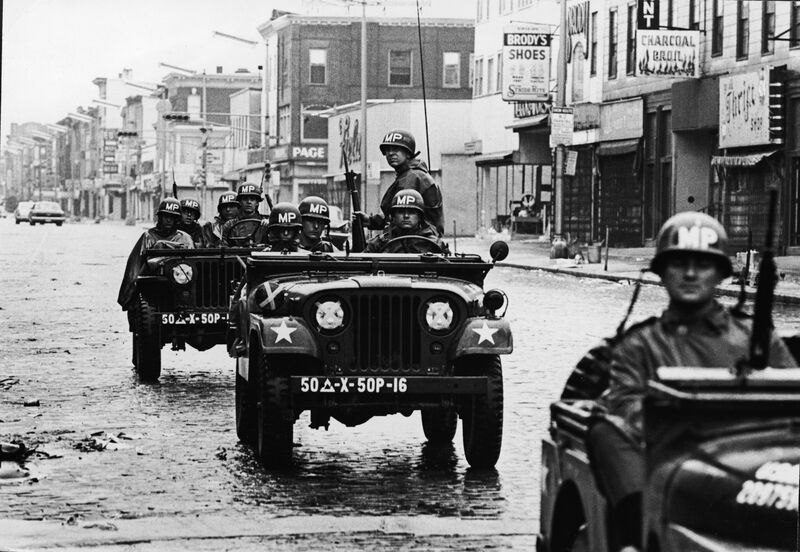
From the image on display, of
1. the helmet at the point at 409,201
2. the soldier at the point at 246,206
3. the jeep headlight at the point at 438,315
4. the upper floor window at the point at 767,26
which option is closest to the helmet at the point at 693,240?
the jeep headlight at the point at 438,315

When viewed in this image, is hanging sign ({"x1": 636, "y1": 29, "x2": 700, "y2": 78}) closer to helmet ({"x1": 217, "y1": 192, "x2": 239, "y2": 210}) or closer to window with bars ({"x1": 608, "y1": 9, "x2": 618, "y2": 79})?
window with bars ({"x1": 608, "y1": 9, "x2": 618, "y2": 79})

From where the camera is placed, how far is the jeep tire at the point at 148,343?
1605 centimetres

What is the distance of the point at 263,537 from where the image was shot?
330 inches

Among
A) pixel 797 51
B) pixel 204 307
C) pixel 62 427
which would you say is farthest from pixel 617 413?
pixel 797 51

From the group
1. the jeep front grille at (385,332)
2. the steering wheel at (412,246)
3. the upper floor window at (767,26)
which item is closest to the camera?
the jeep front grille at (385,332)

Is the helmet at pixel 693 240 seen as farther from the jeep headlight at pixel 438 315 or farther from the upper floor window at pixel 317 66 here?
the upper floor window at pixel 317 66

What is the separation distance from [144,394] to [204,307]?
4.75 feet

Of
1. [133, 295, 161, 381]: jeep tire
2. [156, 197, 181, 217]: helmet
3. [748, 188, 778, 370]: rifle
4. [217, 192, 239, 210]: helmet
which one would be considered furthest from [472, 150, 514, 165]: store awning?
[748, 188, 778, 370]: rifle

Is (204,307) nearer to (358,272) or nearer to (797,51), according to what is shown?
(358,272)

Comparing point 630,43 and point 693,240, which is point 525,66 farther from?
point 693,240

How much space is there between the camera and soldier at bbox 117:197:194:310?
55.2ft

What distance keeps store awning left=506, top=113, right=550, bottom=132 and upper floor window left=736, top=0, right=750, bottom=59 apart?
1308 centimetres

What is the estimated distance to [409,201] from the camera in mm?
12531

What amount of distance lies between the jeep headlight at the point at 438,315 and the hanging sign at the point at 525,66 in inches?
1673
